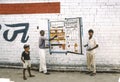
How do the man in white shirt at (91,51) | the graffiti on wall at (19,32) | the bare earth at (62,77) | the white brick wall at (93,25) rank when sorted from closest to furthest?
1. the bare earth at (62,77)
2. the man in white shirt at (91,51)
3. the white brick wall at (93,25)
4. the graffiti on wall at (19,32)

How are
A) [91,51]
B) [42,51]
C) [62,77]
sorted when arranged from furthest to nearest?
[42,51] < [91,51] < [62,77]

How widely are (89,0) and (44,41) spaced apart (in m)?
2.30

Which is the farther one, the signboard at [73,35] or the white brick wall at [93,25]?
the signboard at [73,35]

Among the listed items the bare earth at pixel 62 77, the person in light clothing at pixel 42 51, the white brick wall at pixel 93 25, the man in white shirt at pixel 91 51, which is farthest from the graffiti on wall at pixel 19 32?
the man in white shirt at pixel 91 51

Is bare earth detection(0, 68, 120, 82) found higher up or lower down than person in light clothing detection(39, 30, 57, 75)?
lower down

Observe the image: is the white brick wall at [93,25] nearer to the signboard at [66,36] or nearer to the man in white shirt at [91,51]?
the signboard at [66,36]

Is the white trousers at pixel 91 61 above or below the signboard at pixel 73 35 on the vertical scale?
below

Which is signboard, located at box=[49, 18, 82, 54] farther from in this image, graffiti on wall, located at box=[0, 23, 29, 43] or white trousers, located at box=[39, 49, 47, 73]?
graffiti on wall, located at box=[0, 23, 29, 43]

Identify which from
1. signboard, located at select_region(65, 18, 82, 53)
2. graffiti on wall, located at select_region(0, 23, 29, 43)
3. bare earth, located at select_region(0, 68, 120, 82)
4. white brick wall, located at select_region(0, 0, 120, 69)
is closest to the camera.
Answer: bare earth, located at select_region(0, 68, 120, 82)

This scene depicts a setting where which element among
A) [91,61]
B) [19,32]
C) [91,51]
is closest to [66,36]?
[91,51]

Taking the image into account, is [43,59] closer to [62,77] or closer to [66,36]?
[62,77]

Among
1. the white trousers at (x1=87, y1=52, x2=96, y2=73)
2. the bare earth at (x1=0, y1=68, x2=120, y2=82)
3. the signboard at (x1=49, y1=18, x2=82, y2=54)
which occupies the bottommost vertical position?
the bare earth at (x1=0, y1=68, x2=120, y2=82)

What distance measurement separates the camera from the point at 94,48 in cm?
1337

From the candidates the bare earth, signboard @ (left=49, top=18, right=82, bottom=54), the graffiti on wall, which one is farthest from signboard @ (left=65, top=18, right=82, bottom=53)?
the graffiti on wall
